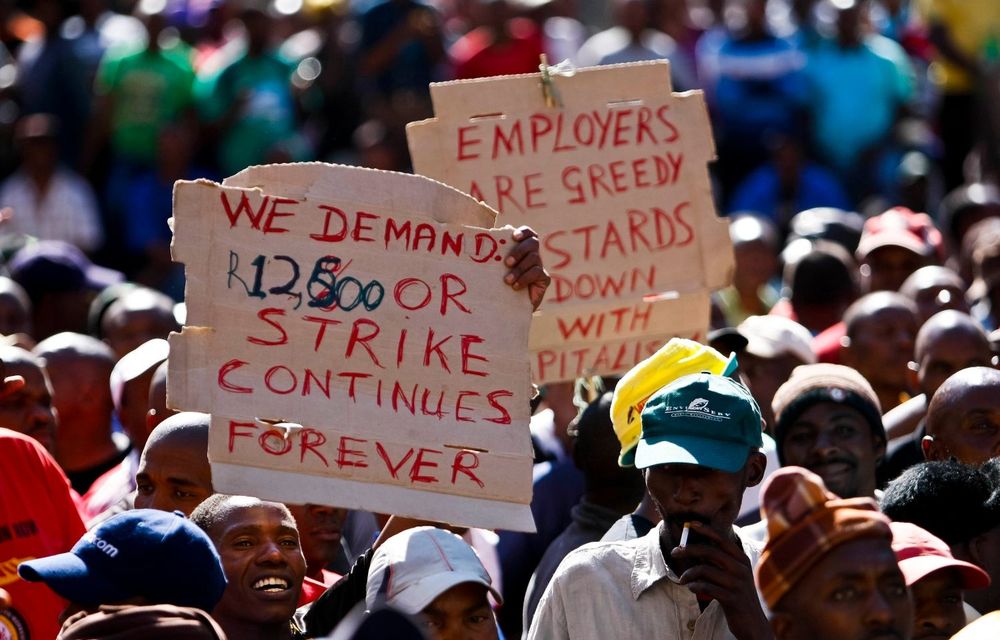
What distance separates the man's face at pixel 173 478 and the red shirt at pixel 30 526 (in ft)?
0.75

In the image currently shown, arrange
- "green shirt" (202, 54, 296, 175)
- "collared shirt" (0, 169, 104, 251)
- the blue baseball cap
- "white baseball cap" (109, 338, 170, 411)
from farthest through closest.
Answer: "green shirt" (202, 54, 296, 175) → "collared shirt" (0, 169, 104, 251) → "white baseball cap" (109, 338, 170, 411) → the blue baseball cap

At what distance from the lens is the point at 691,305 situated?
646 centimetres

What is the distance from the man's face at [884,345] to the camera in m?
7.92

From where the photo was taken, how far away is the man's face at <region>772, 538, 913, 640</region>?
3.60 metres

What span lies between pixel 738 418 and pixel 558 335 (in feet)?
6.37

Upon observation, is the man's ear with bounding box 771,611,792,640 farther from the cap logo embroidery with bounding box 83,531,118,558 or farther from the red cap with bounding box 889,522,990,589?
the cap logo embroidery with bounding box 83,531,118,558

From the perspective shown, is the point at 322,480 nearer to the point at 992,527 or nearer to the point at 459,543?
the point at 459,543

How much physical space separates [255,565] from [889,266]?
539 centimetres

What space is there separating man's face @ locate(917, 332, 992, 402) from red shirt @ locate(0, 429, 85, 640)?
11.0ft

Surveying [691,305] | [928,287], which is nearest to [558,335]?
[691,305]

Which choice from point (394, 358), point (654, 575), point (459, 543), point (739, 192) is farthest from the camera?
point (739, 192)

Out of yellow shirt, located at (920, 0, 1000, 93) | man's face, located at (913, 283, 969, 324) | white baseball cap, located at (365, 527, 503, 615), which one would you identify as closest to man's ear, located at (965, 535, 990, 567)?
white baseball cap, located at (365, 527, 503, 615)

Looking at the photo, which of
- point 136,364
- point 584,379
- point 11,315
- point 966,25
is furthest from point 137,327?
point 966,25

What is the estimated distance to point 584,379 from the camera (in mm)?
6891
